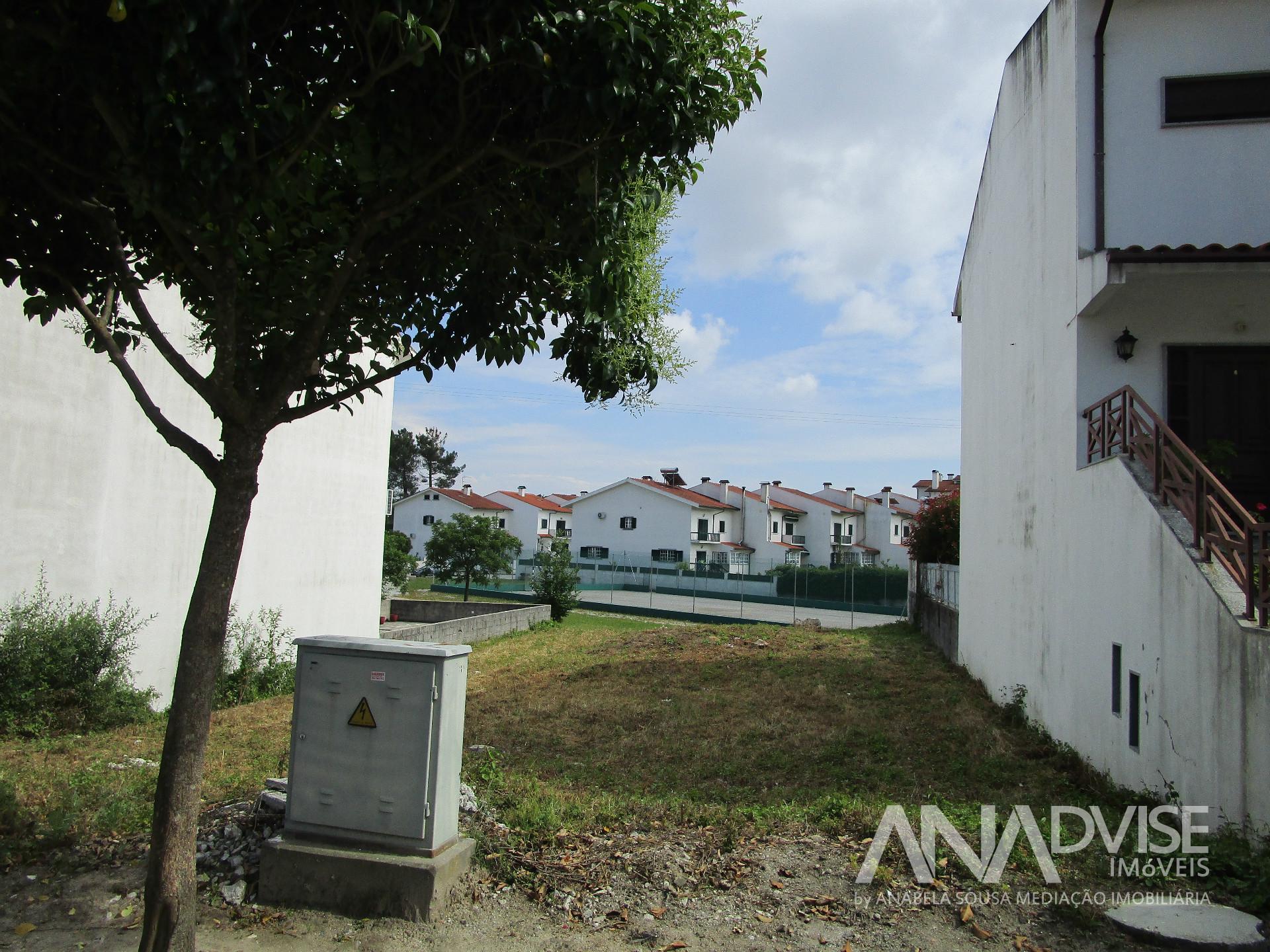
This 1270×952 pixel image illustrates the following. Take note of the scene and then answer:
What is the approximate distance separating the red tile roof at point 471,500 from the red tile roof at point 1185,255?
5902 centimetres

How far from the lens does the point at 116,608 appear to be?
413 inches

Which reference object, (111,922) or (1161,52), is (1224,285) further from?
(111,922)

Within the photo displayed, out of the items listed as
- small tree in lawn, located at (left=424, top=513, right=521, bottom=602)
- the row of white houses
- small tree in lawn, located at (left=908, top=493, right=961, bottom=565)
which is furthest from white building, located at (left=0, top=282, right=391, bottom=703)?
the row of white houses

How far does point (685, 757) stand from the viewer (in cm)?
862

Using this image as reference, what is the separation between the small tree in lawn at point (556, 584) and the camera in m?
29.0

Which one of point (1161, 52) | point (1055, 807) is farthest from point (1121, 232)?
point (1055, 807)

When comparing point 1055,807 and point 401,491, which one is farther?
point 401,491

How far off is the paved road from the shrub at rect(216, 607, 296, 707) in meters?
20.9

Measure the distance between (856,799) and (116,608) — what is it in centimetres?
889

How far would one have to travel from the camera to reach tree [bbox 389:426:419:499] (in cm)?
7825

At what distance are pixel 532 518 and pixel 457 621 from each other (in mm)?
49904

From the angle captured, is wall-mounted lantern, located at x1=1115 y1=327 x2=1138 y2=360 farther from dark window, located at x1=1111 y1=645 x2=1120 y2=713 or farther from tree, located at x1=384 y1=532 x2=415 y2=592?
tree, located at x1=384 y1=532 x2=415 y2=592

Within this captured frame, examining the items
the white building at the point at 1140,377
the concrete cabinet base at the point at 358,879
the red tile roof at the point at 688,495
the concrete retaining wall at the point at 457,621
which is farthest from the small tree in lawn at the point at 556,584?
the red tile roof at the point at 688,495

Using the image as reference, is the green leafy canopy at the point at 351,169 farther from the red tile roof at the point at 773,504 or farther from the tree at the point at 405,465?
the tree at the point at 405,465
